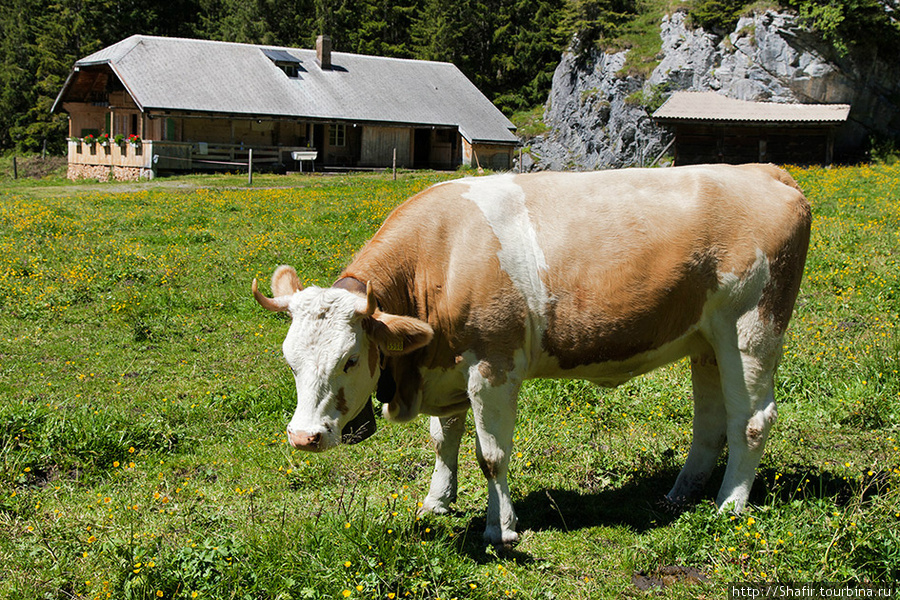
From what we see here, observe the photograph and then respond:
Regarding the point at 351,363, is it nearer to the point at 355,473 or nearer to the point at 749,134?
the point at 355,473

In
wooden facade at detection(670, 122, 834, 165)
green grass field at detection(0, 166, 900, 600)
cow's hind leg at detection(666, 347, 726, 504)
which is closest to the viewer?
green grass field at detection(0, 166, 900, 600)

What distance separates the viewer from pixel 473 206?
4.68 m

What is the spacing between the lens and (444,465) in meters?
5.12

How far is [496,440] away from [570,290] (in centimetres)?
102

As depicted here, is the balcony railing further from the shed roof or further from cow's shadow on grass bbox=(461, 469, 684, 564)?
cow's shadow on grass bbox=(461, 469, 684, 564)

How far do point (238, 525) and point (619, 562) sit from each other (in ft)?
7.41

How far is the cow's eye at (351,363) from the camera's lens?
412cm

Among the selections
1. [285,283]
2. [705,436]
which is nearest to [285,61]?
[285,283]

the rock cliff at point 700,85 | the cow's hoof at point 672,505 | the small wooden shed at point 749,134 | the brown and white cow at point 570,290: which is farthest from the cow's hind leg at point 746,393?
the rock cliff at point 700,85

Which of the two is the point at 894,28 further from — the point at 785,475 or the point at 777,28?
the point at 785,475

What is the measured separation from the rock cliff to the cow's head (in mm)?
38837

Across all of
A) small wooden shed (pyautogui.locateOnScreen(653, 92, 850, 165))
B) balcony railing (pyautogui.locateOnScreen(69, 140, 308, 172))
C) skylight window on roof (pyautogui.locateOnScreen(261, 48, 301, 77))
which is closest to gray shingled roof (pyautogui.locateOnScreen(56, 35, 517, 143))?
skylight window on roof (pyautogui.locateOnScreen(261, 48, 301, 77))

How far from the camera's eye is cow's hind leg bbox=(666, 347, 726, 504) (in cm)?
532

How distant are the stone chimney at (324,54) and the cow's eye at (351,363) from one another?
39685mm
